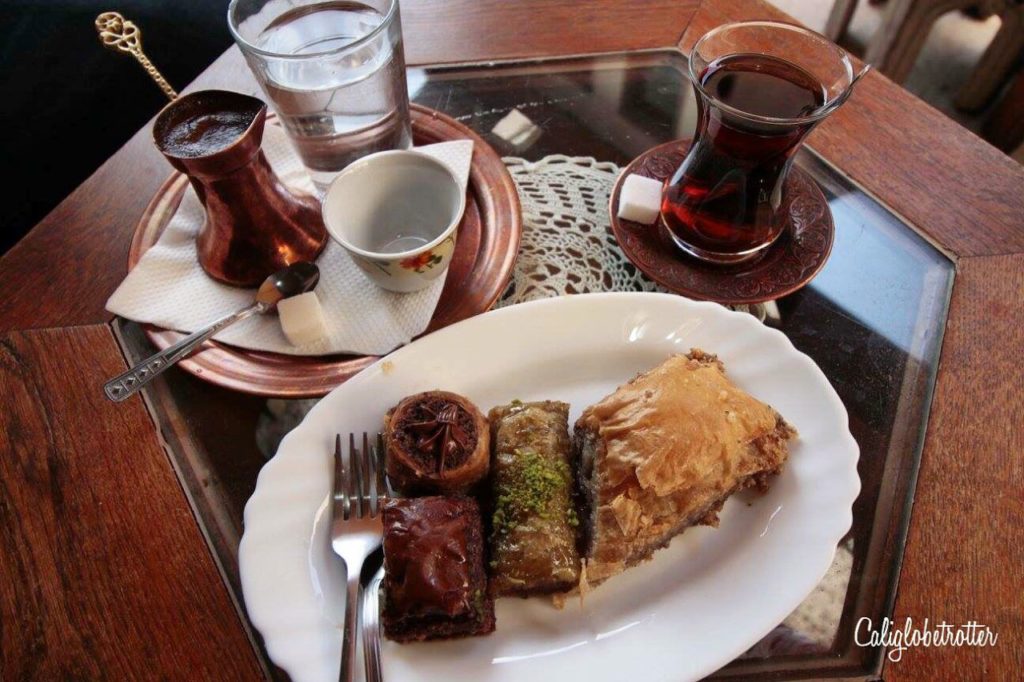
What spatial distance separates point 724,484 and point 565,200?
76 cm

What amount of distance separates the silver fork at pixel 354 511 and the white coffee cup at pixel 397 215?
0.32m

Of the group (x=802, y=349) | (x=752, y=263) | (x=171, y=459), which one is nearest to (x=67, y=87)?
(x=171, y=459)

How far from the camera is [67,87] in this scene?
2.03m

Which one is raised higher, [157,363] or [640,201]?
[640,201]

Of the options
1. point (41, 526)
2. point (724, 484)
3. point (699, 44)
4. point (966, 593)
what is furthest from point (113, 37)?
point (966, 593)

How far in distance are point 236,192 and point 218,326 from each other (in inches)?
10.2

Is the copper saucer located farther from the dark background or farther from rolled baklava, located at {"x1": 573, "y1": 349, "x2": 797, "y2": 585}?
the dark background

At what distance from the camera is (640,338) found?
125 cm

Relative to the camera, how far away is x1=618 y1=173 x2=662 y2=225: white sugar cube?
1.38 meters

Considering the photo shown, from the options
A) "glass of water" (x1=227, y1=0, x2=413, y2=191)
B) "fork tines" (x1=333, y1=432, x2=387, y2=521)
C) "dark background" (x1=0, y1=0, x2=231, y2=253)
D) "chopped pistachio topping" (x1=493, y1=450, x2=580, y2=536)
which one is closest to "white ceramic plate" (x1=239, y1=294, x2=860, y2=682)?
"fork tines" (x1=333, y1=432, x2=387, y2=521)

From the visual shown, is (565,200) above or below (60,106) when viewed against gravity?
above

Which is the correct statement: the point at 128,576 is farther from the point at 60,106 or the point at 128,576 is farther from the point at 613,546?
the point at 60,106

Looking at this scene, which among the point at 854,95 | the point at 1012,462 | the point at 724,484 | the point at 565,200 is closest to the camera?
the point at 724,484

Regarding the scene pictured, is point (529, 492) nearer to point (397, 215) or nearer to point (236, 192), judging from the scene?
point (397, 215)
